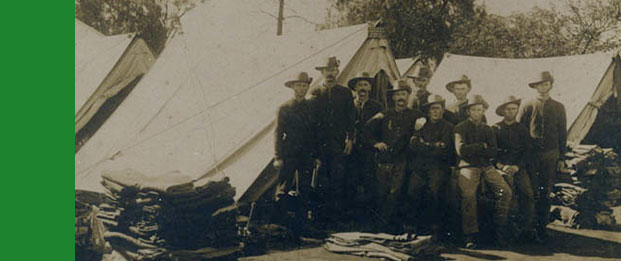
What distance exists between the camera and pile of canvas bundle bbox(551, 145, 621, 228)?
5590 millimetres

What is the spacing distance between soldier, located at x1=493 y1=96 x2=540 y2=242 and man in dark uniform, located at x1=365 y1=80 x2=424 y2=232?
0.62 m

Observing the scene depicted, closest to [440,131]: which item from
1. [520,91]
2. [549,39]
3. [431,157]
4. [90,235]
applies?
[431,157]

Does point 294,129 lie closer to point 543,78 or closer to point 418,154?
point 418,154

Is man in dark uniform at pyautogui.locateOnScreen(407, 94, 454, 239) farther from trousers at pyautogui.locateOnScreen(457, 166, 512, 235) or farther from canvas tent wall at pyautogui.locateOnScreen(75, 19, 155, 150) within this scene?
canvas tent wall at pyautogui.locateOnScreen(75, 19, 155, 150)

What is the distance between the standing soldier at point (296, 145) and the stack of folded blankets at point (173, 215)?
431mm

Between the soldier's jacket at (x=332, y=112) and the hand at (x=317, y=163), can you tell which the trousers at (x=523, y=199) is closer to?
the soldier's jacket at (x=332, y=112)

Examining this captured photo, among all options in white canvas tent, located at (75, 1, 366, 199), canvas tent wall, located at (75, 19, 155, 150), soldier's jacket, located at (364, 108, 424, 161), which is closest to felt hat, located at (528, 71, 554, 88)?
soldier's jacket, located at (364, 108, 424, 161)

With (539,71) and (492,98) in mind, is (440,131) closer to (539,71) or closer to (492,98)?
(492,98)

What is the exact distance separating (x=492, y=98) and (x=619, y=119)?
1.01 meters

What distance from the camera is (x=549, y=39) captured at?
545cm

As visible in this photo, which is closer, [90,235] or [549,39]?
[549,39]

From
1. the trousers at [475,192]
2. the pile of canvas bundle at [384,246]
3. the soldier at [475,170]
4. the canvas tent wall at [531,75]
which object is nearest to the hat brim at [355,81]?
the canvas tent wall at [531,75]

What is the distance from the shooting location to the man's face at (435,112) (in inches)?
215

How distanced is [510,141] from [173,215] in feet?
8.42
